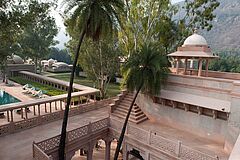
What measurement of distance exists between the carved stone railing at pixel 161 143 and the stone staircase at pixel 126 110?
1.98 metres

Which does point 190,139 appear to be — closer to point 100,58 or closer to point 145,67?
point 145,67

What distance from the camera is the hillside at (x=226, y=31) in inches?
4432

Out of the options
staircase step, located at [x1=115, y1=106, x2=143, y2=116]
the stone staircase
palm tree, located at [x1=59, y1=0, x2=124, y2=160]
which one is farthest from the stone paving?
palm tree, located at [x1=59, y1=0, x2=124, y2=160]

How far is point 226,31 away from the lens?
122375mm

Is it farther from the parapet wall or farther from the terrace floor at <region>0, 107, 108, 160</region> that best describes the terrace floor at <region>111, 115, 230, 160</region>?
the terrace floor at <region>0, 107, 108, 160</region>

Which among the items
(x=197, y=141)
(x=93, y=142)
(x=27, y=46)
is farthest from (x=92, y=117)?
(x=27, y=46)

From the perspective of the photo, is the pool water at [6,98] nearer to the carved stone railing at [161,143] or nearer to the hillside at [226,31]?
the carved stone railing at [161,143]

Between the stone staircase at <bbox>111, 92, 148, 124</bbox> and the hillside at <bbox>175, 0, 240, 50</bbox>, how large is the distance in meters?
106

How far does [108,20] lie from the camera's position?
10242mm

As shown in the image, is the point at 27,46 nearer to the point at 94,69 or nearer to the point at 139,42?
the point at 94,69

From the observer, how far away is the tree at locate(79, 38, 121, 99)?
20.6m

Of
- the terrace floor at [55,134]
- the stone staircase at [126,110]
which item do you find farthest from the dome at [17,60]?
the stone staircase at [126,110]

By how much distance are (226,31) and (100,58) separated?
126857 mm

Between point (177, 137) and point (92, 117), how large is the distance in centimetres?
714
